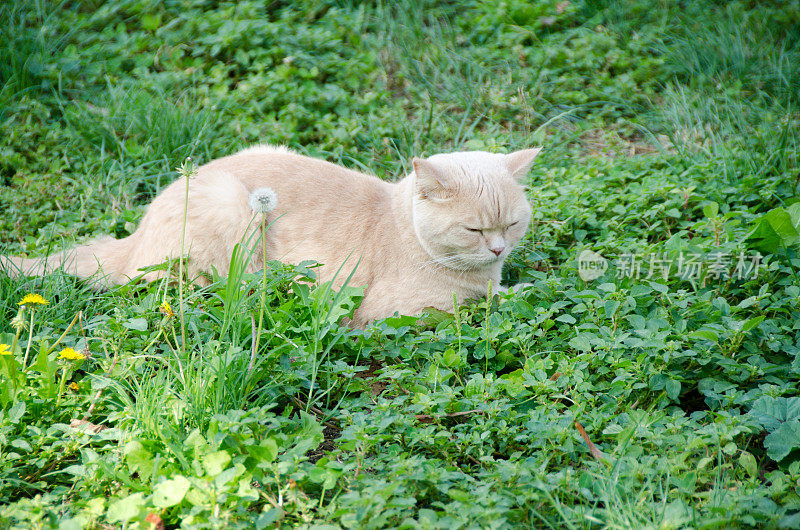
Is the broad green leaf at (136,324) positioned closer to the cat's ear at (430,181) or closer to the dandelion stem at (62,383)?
the dandelion stem at (62,383)

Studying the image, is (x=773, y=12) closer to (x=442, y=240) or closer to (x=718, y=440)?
(x=442, y=240)

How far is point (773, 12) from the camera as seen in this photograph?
577 centimetres

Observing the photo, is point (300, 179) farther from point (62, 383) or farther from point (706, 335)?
point (706, 335)

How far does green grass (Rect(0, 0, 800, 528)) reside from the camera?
2.18 metres

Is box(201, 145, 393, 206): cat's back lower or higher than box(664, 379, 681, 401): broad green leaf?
higher

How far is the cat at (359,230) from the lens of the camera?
10.9 ft

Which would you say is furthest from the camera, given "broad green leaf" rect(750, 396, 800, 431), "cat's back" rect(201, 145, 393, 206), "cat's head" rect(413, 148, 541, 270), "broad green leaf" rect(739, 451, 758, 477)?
"cat's back" rect(201, 145, 393, 206)

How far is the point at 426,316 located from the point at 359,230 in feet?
2.14

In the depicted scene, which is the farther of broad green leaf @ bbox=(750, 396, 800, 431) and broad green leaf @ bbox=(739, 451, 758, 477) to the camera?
broad green leaf @ bbox=(750, 396, 800, 431)

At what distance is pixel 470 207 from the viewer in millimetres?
3238

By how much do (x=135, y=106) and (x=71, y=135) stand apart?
0.49 metres

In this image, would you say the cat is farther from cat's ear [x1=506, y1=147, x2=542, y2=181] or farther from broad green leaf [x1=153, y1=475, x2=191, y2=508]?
broad green leaf [x1=153, y1=475, x2=191, y2=508]

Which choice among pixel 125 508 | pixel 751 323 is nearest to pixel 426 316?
pixel 751 323

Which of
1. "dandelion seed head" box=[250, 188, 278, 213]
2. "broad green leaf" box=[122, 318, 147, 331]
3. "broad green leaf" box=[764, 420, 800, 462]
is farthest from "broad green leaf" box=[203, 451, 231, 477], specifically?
"broad green leaf" box=[764, 420, 800, 462]
